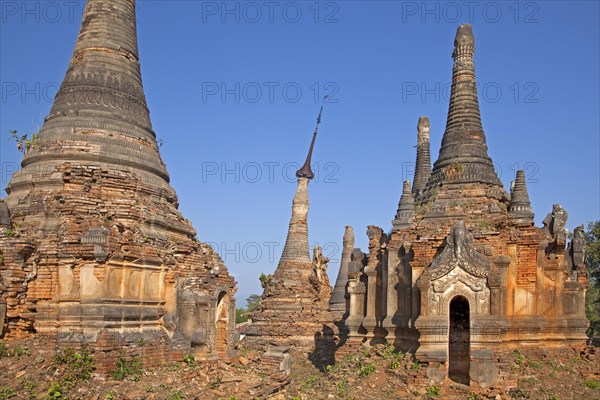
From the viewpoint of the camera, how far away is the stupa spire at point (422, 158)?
27516 millimetres

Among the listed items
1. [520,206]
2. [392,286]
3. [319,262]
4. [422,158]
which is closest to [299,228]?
[319,262]

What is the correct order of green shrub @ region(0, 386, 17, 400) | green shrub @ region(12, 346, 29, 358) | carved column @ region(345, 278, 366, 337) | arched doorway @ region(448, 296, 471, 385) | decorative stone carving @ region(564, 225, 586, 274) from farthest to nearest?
carved column @ region(345, 278, 366, 337) → decorative stone carving @ region(564, 225, 586, 274) → arched doorway @ region(448, 296, 471, 385) → green shrub @ region(12, 346, 29, 358) → green shrub @ region(0, 386, 17, 400)

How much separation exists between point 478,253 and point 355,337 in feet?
17.1

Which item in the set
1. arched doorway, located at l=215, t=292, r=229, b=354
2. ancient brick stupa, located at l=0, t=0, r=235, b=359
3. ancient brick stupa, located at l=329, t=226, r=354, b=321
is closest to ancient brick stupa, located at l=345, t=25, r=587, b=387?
arched doorway, located at l=215, t=292, r=229, b=354

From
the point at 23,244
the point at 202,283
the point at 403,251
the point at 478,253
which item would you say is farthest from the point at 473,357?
the point at 23,244

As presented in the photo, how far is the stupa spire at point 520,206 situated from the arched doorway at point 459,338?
259 centimetres

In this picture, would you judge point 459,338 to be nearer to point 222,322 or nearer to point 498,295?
point 498,295

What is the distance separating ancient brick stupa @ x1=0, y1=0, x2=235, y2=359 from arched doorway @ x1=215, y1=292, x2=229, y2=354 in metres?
0.03

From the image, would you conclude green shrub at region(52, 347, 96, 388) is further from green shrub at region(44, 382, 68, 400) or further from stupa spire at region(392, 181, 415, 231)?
stupa spire at region(392, 181, 415, 231)

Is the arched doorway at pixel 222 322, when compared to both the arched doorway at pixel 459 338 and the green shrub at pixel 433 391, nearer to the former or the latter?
the green shrub at pixel 433 391

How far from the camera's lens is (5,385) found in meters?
12.2

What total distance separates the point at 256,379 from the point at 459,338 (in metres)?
5.98

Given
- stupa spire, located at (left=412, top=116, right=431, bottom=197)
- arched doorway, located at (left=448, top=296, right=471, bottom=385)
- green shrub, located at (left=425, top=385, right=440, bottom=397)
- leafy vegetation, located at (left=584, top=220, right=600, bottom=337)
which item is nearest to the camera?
green shrub, located at (left=425, top=385, right=440, bottom=397)

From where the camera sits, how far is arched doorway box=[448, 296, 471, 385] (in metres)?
18.1
